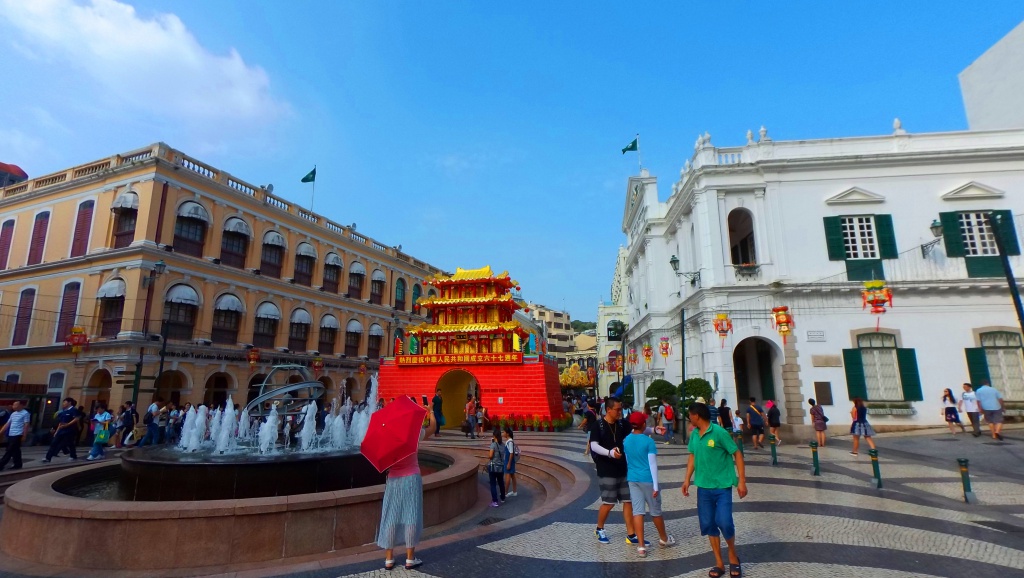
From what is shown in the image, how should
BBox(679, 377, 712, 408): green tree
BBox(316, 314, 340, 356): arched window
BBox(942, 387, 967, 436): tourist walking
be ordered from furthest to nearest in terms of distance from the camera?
BBox(316, 314, 340, 356): arched window, BBox(679, 377, 712, 408): green tree, BBox(942, 387, 967, 436): tourist walking

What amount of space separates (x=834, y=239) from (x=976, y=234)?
5.23m

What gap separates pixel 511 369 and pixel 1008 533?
1874cm

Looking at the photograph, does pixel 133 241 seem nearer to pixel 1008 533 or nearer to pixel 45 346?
pixel 45 346

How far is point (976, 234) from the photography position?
1817cm

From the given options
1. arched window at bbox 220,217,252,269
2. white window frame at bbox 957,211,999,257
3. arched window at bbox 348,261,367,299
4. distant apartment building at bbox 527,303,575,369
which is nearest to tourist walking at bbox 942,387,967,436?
white window frame at bbox 957,211,999,257

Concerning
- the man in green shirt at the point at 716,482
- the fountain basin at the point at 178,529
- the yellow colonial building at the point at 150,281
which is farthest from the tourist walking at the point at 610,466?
the yellow colonial building at the point at 150,281

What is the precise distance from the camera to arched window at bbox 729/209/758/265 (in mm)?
21219

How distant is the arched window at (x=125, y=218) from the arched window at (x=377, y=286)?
16372 mm

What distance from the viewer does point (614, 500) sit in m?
5.91

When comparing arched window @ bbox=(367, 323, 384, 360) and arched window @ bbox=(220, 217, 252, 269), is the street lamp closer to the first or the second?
arched window @ bbox=(220, 217, 252, 269)

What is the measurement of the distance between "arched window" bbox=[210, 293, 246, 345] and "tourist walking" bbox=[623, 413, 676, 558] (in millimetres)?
27103

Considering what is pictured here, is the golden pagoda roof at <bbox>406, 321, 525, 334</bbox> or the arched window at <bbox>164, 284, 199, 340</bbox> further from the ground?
the arched window at <bbox>164, 284, 199, 340</bbox>

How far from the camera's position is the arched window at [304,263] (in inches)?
1253

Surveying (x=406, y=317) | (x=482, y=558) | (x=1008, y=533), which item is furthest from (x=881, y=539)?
(x=406, y=317)
